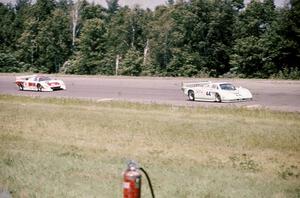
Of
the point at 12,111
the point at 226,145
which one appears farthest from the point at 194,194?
the point at 12,111

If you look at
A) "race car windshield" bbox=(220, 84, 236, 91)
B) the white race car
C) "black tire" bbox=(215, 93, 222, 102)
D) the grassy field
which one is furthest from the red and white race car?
"race car windshield" bbox=(220, 84, 236, 91)

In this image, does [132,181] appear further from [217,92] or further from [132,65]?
[132,65]

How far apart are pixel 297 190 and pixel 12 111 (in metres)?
15.6

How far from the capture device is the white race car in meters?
24.6

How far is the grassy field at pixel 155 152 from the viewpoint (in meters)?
8.09

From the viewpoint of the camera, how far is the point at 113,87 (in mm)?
33969

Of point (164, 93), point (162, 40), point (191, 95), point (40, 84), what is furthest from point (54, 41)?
point (191, 95)

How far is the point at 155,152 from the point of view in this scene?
11383mm

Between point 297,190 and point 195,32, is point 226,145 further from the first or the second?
point 195,32

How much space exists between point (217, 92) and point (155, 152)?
14163mm

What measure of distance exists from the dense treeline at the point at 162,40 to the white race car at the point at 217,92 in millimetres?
17445

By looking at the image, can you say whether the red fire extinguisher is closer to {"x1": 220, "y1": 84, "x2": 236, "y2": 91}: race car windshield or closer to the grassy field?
the grassy field

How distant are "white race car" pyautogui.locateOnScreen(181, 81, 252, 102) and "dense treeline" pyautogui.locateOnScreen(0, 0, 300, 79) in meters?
17.4

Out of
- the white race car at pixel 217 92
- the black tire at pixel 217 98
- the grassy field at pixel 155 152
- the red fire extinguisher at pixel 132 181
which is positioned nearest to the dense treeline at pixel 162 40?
the white race car at pixel 217 92
